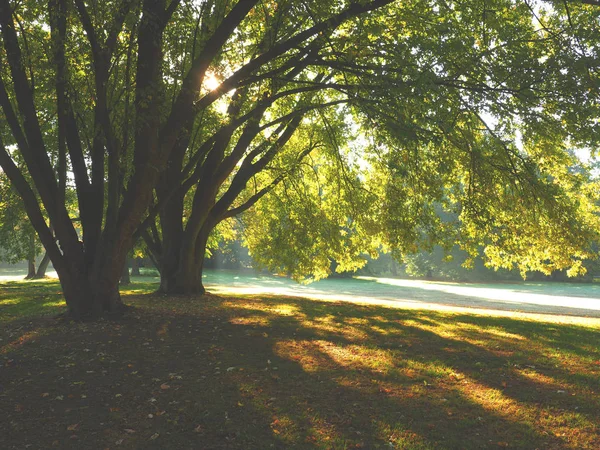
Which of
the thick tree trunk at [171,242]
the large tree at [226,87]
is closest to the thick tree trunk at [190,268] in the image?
the thick tree trunk at [171,242]

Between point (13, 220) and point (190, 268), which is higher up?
point (13, 220)

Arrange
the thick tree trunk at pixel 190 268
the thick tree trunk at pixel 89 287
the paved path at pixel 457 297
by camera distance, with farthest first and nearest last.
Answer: the paved path at pixel 457 297 < the thick tree trunk at pixel 190 268 < the thick tree trunk at pixel 89 287

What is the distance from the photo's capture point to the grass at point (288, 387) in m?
4.57

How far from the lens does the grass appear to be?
180 inches

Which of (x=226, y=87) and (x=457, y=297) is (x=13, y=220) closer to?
(x=226, y=87)

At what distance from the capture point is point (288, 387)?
587 cm

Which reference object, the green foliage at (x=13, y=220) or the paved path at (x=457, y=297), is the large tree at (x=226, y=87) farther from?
the paved path at (x=457, y=297)

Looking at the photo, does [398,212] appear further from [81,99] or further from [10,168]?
[10,168]

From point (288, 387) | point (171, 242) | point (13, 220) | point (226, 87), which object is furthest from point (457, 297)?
point (288, 387)

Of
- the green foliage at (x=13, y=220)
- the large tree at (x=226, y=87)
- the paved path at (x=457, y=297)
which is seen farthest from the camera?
the paved path at (x=457, y=297)

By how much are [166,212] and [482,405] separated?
12359mm

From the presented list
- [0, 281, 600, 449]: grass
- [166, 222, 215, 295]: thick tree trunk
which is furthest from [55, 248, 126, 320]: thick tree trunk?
[166, 222, 215, 295]: thick tree trunk

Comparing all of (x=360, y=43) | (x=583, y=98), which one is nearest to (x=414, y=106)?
(x=360, y=43)

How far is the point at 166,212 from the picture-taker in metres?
15.5
